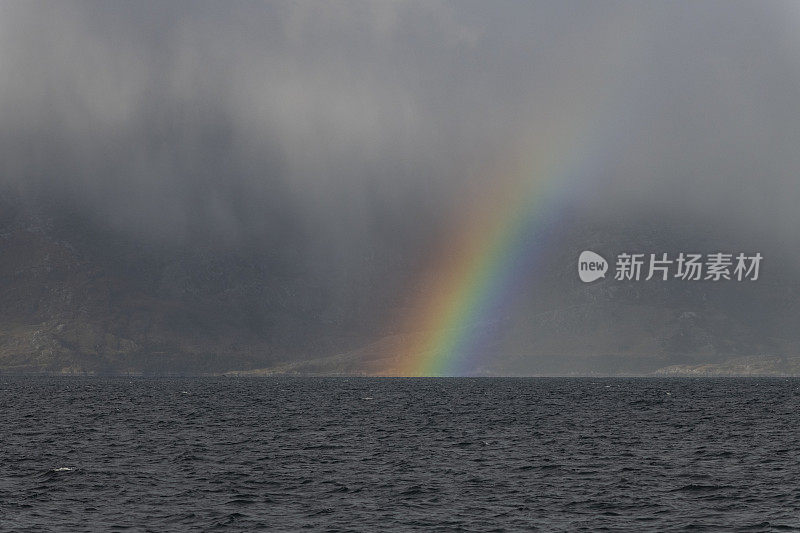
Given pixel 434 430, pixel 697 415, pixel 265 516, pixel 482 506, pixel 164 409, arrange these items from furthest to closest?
pixel 164 409 → pixel 697 415 → pixel 434 430 → pixel 482 506 → pixel 265 516

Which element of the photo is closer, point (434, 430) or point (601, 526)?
point (601, 526)

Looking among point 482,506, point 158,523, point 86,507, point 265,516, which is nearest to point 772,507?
point 482,506

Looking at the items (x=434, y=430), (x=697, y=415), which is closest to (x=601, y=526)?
(x=434, y=430)

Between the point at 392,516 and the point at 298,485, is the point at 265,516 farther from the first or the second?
the point at 298,485

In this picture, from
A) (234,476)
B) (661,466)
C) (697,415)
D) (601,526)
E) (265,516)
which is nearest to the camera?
(601,526)

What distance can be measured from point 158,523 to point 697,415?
117 metres

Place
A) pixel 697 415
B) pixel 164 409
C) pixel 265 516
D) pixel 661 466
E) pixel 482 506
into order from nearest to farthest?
pixel 265 516, pixel 482 506, pixel 661 466, pixel 697 415, pixel 164 409

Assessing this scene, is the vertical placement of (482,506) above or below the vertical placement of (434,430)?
below

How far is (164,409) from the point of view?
6841 inches

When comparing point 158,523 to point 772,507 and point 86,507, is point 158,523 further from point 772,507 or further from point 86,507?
point 772,507

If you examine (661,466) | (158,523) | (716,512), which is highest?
(661,466)

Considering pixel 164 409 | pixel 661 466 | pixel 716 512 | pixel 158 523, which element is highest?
pixel 164 409

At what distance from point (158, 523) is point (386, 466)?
29.2 m

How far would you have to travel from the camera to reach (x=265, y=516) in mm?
55281
